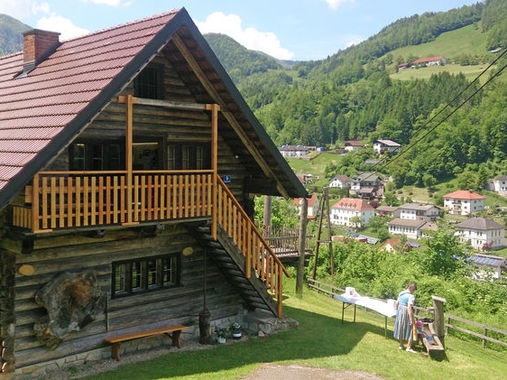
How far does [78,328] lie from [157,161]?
4451 mm

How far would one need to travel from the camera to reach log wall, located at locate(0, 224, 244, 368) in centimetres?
1064

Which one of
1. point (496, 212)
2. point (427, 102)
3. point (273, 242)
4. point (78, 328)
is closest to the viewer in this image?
point (78, 328)

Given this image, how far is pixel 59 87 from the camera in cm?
1102

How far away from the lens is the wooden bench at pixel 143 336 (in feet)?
38.5

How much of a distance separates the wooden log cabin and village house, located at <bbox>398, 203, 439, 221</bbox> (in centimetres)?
14688

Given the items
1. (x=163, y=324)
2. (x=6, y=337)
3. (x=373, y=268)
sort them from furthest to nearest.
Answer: (x=373, y=268) < (x=163, y=324) < (x=6, y=337)

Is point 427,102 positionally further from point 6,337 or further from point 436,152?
point 6,337

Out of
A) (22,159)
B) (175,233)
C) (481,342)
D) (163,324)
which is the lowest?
(481,342)

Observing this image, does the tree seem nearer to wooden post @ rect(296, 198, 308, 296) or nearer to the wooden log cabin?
wooden post @ rect(296, 198, 308, 296)

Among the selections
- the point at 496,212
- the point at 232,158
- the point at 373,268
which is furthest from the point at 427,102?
the point at 232,158

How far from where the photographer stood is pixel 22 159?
29.0ft

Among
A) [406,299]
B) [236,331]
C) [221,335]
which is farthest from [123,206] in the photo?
[406,299]

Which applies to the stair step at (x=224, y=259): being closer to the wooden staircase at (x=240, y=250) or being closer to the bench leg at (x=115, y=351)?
the wooden staircase at (x=240, y=250)

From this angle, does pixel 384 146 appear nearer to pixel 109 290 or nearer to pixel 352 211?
pixel 352 211
